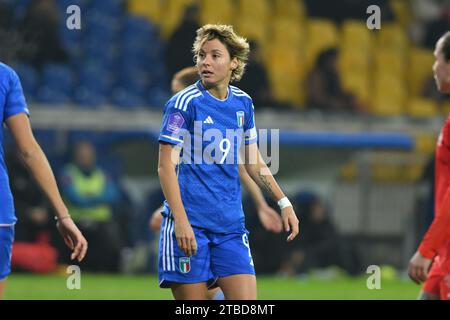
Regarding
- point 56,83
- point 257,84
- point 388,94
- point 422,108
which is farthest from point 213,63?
point 388,94

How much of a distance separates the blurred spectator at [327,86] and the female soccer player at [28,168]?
34.0ft

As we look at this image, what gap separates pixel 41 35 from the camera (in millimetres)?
14000

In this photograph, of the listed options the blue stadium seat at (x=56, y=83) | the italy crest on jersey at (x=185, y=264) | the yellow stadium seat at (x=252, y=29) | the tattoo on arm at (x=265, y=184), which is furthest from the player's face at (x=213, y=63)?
the yellow stadium seat at (x=252, y=29)

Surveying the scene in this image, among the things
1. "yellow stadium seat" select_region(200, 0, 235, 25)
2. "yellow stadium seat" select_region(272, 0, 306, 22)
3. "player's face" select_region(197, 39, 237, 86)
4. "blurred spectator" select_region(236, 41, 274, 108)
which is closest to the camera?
"player's face" select_region(197, 39, 237, 86)

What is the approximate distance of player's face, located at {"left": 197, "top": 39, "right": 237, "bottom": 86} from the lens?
18.1 feet

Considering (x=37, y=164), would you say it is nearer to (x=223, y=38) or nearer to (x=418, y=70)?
(x=223, y=38)

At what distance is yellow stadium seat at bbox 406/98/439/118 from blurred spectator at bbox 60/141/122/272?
5.13 metres

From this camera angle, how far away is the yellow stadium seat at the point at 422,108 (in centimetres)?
1570

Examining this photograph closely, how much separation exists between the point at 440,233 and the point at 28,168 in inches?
75.0

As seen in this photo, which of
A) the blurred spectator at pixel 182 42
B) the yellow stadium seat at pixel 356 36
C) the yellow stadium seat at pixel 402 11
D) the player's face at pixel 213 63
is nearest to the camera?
the player's face at pixel 213 63

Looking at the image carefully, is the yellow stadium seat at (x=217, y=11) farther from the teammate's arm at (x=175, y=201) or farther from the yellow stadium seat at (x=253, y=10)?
the teammate's arm at (x=175, y=201)

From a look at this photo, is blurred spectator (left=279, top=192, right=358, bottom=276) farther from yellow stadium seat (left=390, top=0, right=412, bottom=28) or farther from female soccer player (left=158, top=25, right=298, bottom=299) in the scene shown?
female soccer player (left=158, top=25, right=298, bottom=299)

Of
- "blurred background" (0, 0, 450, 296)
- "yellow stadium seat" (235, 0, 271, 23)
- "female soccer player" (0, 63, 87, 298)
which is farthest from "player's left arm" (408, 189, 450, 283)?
"yellow stadium seat" (235, 0, 271, 23)
